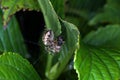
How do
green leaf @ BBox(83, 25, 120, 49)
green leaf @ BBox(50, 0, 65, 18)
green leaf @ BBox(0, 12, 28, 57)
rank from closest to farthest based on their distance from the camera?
green leaf @ BBox(50, 0, 65, 18) < green leaf @ BBox(0, 12, 28, 57) < green leaf @ BBox(83, 25, 120, 49)

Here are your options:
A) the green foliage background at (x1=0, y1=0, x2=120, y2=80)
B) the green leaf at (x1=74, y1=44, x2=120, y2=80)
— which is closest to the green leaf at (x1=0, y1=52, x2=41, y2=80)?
the green foliage background at (x1=0, y1=0, x2=120, y2=80)

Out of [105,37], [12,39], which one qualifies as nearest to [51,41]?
[12,39]

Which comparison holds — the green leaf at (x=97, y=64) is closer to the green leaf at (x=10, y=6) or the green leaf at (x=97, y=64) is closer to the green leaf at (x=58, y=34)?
the green leaf at (x=58, y=34)

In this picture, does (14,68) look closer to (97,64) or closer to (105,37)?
(97,64)

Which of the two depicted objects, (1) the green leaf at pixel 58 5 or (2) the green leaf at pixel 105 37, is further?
(2) the green leaf at pixel 105 37

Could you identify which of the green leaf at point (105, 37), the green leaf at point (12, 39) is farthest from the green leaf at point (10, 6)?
the green leaf at point (105, 37)

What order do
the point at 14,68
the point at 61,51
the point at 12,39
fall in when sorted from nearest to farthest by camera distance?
the point at 14,68 < the point at 61,51 < the point at 12,39

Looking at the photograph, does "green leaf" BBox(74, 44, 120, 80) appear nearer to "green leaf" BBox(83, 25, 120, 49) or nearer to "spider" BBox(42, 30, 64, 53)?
"spider" BBox(42, 30, 64, 53)
